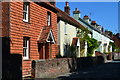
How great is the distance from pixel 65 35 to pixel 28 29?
11347 millimetres

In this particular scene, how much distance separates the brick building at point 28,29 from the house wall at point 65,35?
3.94 m

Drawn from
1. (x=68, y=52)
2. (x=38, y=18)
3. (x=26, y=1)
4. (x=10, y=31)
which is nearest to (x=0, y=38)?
(x=10, y=31)

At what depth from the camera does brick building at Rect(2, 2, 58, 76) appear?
15984 mm

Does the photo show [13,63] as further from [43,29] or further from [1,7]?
[43,29]

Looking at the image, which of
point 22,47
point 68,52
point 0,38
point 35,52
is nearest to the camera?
point 0,38

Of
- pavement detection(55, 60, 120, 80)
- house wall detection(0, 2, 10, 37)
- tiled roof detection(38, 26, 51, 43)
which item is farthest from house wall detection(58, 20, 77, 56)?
house wall detection(0, 2, 10, 37)

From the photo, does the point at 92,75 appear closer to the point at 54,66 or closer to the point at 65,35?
the point at 54,66

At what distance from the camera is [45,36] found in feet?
65.8

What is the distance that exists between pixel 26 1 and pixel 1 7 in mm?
2672

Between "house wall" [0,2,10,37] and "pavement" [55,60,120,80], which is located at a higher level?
"house wall" [0,2,10,37]

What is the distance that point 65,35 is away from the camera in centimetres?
2914

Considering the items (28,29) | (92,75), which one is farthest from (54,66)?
(28,29)

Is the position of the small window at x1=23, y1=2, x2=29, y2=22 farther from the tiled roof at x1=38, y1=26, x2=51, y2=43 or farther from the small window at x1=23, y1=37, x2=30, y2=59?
the tiled roof at x1=38, y1=26, x2=51, y2=43

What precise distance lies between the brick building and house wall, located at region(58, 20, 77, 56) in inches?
155
